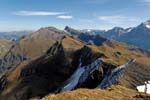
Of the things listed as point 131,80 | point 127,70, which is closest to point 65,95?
point 131,80

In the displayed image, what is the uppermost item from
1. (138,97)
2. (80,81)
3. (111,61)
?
(138,97)

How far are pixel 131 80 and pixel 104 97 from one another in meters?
77.1

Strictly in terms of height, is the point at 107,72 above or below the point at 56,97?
below

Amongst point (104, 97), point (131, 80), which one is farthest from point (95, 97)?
point (131, 80)

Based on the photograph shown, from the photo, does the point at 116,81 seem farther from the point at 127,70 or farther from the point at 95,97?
the point at 95,97

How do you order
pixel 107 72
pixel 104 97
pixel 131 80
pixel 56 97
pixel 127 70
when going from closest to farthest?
pixel 56 97, pixel 104 97, pixel 131 80, pixel 127 70, pixel 107 72

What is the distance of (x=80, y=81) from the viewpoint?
17462cm

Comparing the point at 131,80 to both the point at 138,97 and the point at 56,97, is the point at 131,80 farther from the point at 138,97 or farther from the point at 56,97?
the point at 56,97

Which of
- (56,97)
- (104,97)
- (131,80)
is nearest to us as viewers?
(56,97)

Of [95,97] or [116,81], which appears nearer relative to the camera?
[95,97]

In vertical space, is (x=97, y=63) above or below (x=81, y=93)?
below

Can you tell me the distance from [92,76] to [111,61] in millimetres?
13723

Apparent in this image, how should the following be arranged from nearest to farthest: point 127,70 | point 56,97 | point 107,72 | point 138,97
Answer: point 56,97 < point 138,97 < point 127,70 < point 107,72

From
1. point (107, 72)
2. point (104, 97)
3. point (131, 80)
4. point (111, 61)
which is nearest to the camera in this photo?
point (104, 97)
